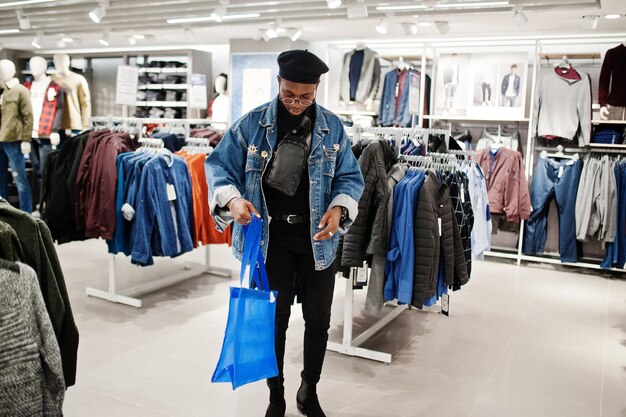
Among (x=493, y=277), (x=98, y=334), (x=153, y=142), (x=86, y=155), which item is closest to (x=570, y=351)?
(x=493, y=277)

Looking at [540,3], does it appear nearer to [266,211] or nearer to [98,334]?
[266,211]

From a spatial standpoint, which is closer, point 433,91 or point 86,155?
point 86,155

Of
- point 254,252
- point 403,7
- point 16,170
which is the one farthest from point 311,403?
point 16,170

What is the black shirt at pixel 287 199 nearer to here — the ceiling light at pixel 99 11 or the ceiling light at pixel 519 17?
the ceiling light at pixel 519 17

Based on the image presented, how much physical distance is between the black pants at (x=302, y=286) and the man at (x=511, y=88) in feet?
15.8

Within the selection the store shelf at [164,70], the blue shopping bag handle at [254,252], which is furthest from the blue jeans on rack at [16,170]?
the blue shopping bag handle at [254,252]

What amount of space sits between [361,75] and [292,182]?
17.8 ft

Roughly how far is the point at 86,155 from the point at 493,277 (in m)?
3.95

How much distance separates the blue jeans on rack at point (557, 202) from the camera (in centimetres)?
622

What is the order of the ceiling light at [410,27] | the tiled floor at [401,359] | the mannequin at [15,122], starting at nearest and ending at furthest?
the tiled floor at [401,359]
the ceiling light at [410,27]
the mannequin at [15,122]

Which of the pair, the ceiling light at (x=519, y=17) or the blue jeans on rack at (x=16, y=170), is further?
the blue jeans on rack at (x=16, y=170)

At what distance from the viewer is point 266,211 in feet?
7.82

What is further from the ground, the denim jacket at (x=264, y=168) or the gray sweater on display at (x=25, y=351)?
the denim jacket at (x=264, y=168)

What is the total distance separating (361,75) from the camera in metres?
7.46
